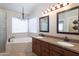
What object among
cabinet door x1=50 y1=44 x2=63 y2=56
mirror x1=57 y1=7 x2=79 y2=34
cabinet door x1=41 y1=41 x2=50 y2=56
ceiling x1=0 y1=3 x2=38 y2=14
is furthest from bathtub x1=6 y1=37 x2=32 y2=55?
mirror x1=57 y1=7 x2=79 y2=34

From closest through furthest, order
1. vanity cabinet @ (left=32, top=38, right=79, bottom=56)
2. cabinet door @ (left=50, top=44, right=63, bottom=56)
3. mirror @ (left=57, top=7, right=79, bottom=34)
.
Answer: vanity cabinet @ (left=32, top=38, right=79, bottom=56)
cabinet door @ (left=50, top=44, right=63, bottom=56)
mirror @ (left=57, top=7, right=79, bottom=34)

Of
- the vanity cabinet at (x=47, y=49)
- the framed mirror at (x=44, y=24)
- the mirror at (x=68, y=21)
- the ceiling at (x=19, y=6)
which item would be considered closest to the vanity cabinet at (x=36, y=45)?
the vanity cabinet at (x=47, y=49)

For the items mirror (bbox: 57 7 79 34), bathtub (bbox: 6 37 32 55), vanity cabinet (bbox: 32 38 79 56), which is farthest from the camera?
bathtub (bbox: 6 37 32 55)

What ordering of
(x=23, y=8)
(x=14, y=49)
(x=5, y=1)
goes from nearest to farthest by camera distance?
(x=5, y=1)
(x=23, y=8)
(x=14, y=49)

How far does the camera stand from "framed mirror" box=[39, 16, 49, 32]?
2343 mm

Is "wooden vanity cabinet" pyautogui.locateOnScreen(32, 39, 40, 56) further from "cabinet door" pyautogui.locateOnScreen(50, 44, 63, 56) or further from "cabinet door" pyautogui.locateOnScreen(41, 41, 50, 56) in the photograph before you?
"cabinet door" pyautogui.locateOnScreen(50, 44, 63, 56)

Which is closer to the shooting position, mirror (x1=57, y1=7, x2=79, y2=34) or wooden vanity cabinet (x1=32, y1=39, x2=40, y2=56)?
mirror (x1=57, y1=7, x2=79, y2=34)

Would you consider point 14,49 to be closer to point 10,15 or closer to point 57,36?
point 10,15

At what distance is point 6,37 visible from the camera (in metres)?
2.21

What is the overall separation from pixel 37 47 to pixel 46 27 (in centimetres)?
50

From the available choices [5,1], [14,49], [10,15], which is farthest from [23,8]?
[14,49]

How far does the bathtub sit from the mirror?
0.72m

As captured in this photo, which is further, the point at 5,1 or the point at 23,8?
the point at 23,8

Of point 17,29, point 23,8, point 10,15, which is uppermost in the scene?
point 23,8
